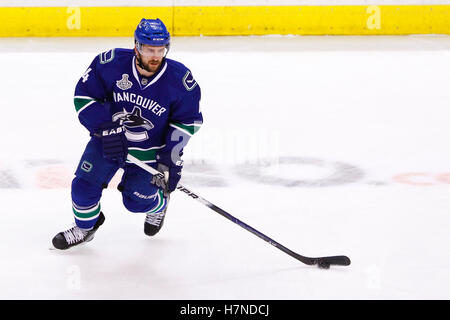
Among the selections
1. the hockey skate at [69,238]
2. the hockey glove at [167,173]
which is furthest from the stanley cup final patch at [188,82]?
the hockey skate at [69,238]

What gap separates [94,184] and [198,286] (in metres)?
0.56

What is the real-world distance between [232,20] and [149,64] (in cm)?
563

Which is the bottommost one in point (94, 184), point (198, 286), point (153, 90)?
point (198, 286)

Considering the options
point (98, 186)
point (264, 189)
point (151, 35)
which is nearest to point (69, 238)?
point (98, 186)

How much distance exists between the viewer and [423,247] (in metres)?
3.12

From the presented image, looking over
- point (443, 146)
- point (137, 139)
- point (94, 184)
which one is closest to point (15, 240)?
point (94, 184)

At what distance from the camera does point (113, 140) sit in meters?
2.84

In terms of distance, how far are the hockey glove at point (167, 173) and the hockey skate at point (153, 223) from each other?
Answer: 0.81 ft

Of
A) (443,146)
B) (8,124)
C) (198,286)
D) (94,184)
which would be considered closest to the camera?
(198,286)

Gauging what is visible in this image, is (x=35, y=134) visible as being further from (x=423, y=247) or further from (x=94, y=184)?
(x=423, y=247)

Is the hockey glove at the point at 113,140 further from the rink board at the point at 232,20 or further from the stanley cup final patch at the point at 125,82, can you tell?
the rink board at the point at 232,20

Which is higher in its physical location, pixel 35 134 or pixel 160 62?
pixel 160 62

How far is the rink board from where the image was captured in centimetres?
823

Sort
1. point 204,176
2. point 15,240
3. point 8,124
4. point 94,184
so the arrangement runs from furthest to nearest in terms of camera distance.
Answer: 1. point 8,124
2. point 204,176
3. point 15,240
4. point 94,184
